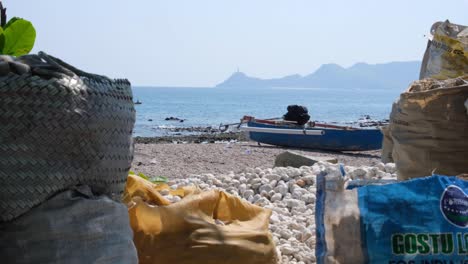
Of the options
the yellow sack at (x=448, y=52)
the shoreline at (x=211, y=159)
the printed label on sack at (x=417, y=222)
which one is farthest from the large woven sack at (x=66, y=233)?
the shoreline at (x=211, y=159)

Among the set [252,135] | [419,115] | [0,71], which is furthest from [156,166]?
[0,71]

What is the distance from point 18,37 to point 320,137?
13.4 m

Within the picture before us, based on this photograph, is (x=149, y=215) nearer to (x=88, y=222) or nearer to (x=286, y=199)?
(x=88, y=222)

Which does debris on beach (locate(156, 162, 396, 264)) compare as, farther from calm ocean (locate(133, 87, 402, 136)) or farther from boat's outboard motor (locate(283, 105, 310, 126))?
calm ocean (locate(133, 87, 402, 136))

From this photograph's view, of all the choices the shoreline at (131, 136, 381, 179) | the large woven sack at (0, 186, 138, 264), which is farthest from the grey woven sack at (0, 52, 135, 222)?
the shoreline at (131, 136, 381, 179)

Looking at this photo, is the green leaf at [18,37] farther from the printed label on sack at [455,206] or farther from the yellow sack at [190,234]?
the printed label on sack at [455,206]

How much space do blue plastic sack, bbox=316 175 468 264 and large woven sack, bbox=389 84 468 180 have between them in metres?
1.29

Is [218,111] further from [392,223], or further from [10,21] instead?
[392,223]

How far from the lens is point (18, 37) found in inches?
108

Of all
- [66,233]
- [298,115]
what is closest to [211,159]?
[298,115]

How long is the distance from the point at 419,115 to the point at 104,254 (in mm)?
2414

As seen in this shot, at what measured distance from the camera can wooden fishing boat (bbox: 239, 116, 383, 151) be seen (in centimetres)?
1571

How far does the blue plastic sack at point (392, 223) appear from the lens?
2.62m

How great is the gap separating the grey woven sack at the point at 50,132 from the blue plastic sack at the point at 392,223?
2.85 ft
